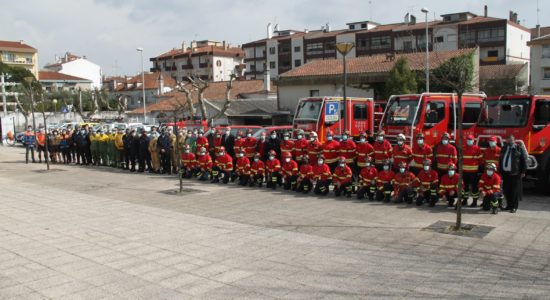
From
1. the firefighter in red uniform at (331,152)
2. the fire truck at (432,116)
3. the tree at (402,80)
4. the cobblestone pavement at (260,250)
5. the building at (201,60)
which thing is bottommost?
the cobblestone pavement at (260,250)

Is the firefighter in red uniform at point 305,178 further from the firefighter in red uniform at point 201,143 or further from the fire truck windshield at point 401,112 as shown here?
the firefighter in red uniform at point 201,143

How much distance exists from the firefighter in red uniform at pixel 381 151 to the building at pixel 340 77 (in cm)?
2442

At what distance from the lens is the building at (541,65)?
5188 cm

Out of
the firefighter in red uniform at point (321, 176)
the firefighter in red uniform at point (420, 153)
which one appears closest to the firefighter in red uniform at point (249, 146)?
the firefighter in red uniform at point (321, 176)

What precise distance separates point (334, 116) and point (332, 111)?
19 centimetres

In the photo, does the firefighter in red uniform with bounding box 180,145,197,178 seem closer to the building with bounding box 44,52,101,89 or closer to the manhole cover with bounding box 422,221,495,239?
the manhole cover with bounding box 422,221,495,239

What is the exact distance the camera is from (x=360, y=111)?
59.4 feet

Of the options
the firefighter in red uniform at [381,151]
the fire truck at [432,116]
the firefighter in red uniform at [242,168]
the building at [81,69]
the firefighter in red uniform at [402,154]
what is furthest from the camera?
the building at [81,69]

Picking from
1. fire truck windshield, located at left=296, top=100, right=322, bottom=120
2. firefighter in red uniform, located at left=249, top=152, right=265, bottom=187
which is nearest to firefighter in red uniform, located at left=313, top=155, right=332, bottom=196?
firefighter in red uniform, located at left=249, top=152, right=265, bottom=187

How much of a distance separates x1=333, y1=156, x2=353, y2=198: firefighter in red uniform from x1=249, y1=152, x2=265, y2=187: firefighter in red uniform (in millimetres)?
2740

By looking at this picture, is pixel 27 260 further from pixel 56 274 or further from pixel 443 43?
pixel 443 43

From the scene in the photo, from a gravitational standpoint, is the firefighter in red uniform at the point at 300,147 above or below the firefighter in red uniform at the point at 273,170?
above

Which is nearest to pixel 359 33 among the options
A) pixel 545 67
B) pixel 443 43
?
pixel 443 43

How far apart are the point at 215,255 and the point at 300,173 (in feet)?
20.3
